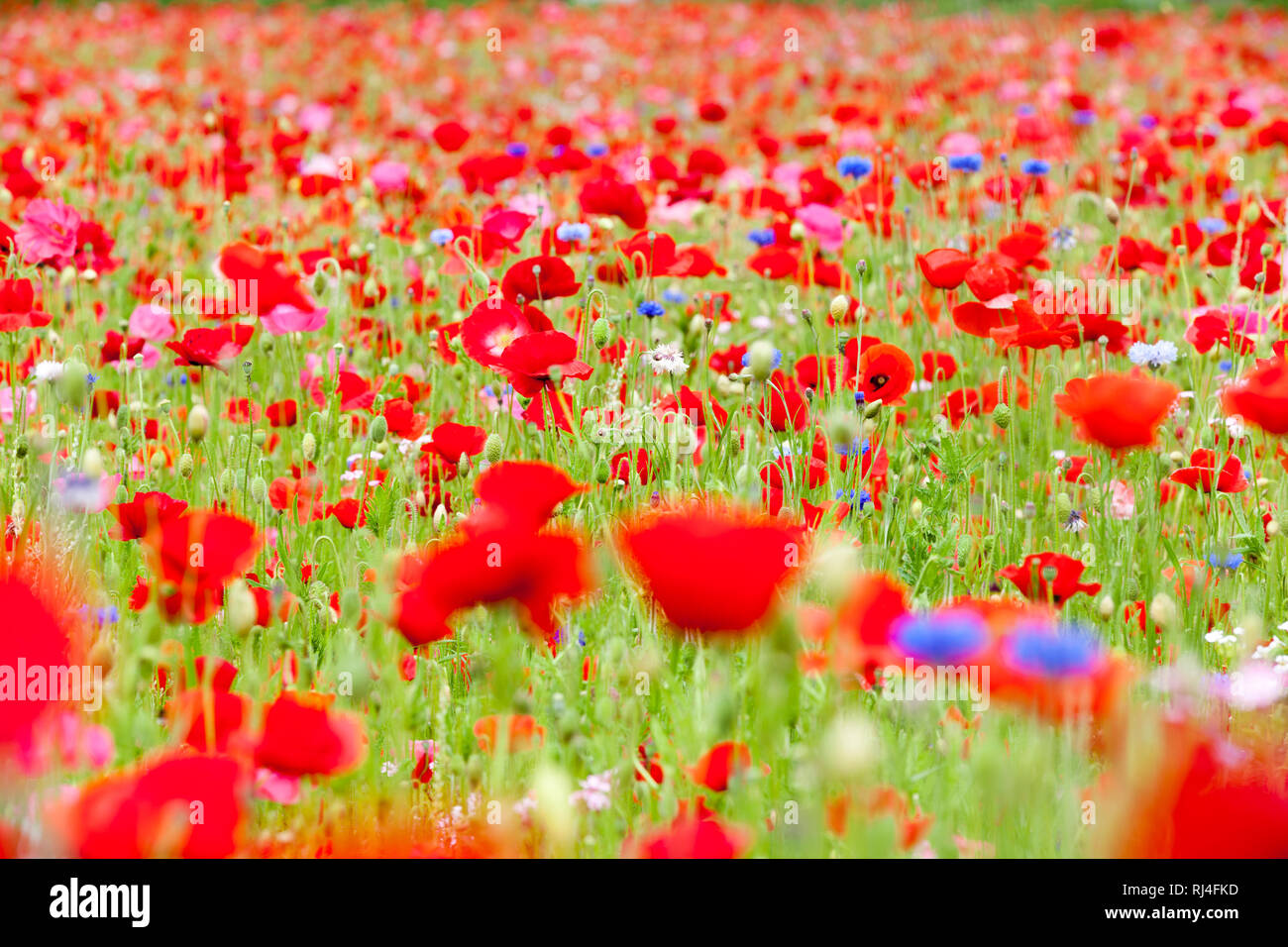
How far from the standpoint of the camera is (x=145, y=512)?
6.01 ft

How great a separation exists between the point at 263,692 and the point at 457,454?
60 centimetres

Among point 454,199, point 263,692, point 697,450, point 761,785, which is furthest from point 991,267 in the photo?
point 454,199

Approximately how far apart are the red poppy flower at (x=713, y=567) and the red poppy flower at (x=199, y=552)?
0.53m

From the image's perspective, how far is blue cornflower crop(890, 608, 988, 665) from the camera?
1.22 meters

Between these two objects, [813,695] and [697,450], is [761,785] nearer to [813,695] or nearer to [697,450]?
[813,695]

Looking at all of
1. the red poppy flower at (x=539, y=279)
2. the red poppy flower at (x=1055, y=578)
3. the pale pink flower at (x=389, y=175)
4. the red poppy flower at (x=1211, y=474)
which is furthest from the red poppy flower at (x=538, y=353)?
the pale pink flower at (x=389, y=175)

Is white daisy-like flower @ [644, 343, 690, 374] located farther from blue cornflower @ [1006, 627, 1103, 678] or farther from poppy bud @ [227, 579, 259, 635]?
blue cornflower @ [1006, 627, 1103, 678]

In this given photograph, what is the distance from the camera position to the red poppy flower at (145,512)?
179 centimetres

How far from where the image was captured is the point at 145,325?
301cm

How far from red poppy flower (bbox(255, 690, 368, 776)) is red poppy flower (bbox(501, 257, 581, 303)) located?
128 cm

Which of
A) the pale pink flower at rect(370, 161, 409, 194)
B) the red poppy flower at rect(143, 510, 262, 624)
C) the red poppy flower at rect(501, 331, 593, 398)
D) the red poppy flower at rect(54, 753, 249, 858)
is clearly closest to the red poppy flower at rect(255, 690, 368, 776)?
the red poppy flower at rect(54, 753, 249, 858)

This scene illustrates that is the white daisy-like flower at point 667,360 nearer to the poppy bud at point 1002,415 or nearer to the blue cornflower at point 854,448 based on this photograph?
the blue cornflower at point 854,448
